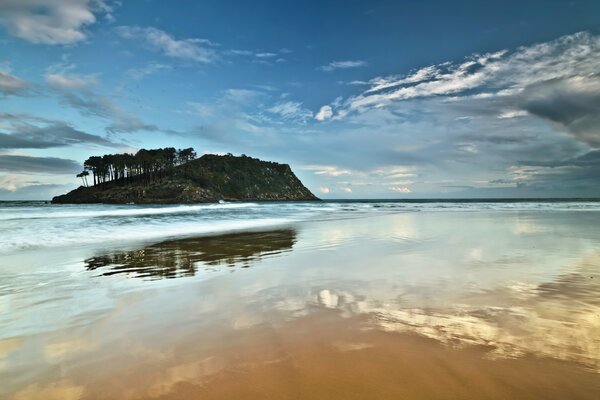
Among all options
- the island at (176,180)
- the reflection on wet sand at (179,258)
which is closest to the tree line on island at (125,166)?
the island at (176,180)

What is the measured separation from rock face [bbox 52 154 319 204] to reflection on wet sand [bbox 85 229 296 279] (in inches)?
3279

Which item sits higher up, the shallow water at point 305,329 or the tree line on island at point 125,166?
the tree line on island at point 125,166

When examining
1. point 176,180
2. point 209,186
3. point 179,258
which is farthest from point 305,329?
point 209,186

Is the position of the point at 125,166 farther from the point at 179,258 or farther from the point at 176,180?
the point at 179,258

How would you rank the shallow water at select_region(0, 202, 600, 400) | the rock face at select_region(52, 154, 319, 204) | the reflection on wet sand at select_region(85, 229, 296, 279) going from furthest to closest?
1. the rock face at select_region(52, 154, 319, 204)
2. the reflection on wet sand at select_region(85, 229, 296, 279)
3. the shallow water at select_region(0, 202, 600, 400)

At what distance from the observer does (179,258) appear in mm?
9062

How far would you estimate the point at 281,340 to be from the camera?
11.6ft

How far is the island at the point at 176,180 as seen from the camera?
299 feet

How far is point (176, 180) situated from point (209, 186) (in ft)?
52.6

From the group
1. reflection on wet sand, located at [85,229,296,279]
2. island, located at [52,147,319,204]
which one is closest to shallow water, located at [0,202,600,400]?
reflection on wet sand, located at [85,229,296,279]

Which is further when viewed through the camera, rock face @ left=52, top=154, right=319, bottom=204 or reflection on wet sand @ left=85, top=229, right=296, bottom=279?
rock face @ left=52, top=154, right=319, bottom=204

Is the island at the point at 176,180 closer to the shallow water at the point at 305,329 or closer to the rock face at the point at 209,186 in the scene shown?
the rock face at the point at 209,186

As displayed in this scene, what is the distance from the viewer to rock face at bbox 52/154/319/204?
297 feet

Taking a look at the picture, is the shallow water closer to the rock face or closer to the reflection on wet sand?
the reflection on wet sand
